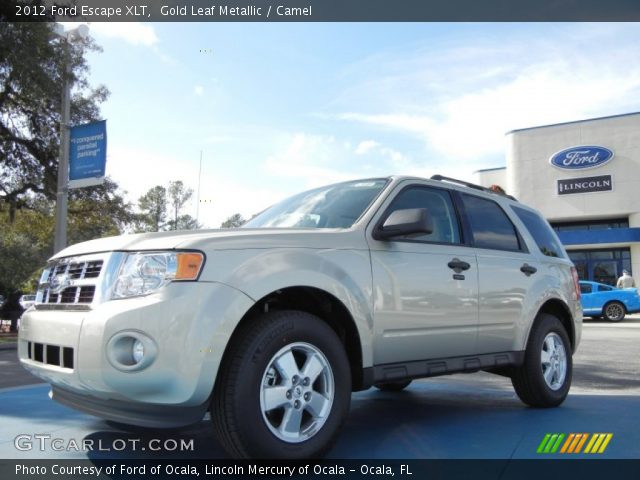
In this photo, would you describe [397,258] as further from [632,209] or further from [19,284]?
[632,209]

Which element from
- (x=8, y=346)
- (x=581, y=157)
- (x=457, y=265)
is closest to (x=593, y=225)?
(x=581, y=157)

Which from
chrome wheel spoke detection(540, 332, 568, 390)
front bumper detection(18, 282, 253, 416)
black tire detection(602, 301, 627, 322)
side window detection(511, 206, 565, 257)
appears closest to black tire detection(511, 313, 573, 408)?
chrome wheel spoke detection(540, 332, 568, 390)

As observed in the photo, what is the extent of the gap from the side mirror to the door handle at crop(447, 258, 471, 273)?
2.01ft

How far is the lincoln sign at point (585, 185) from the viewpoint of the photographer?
109 feet

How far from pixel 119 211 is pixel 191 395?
20402 mm

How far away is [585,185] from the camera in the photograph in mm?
33562

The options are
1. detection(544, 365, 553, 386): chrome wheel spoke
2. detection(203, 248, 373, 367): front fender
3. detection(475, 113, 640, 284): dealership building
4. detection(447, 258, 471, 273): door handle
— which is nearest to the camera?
detection(203, 248, 373, 367): front fender

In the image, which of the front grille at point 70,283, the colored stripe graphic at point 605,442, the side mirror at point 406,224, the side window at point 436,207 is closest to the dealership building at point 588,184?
the side window at point 436,207

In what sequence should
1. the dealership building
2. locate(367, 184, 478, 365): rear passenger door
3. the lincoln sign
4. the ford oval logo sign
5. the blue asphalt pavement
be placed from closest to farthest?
the blue asphalt pavement, locate(367, 184, 478, 365): rear passenger door, the dealership building, the ford oval logo sign, the lincoln sign

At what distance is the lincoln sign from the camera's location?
33.1 m

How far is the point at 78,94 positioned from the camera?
21109mm

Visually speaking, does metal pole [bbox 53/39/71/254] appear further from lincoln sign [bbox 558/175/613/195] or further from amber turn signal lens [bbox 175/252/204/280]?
lincoln sign [bbox 558/175/613/195]

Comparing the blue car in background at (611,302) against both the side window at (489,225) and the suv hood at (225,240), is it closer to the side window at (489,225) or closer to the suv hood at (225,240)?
the side window at (489,225)

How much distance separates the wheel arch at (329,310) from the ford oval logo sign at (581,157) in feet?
110
